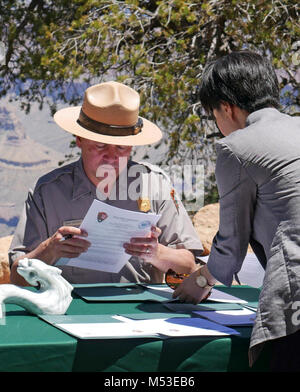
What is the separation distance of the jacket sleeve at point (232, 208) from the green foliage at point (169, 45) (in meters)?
4.82

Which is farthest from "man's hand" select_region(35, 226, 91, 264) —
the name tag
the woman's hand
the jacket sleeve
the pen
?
the jacket sleeve

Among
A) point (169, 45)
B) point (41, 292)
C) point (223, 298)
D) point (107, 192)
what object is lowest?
point (223, 298)

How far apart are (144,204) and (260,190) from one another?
1.24 m

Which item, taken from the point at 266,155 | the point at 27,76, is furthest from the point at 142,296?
the point at 27,76

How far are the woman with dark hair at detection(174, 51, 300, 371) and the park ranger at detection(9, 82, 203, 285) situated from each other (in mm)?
887

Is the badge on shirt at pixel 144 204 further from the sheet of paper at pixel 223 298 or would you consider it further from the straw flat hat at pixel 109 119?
the sheet of paper at pixel 223 298

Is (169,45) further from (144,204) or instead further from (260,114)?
(260,114)

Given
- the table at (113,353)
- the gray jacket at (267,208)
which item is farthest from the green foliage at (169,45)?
the table at (113,353)

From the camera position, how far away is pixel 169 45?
7559 millimetres

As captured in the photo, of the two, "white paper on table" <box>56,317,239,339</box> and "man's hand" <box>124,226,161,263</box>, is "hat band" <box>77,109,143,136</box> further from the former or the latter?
"white paper on table" <box>56,317,239,339</box>

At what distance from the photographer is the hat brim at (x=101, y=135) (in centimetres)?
297

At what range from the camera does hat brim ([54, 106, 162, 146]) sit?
297cm

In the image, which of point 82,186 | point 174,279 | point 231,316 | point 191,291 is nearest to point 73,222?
point 82,186
